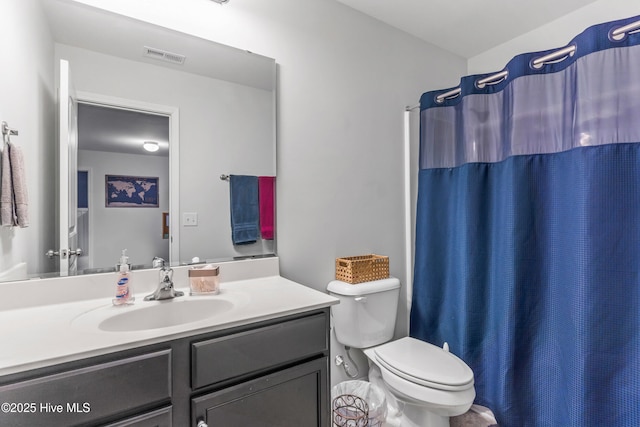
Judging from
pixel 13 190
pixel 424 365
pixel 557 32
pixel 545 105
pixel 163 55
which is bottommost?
pixel 424 365

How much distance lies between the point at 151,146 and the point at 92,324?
72 cm

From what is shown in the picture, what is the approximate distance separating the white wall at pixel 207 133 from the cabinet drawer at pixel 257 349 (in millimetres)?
568

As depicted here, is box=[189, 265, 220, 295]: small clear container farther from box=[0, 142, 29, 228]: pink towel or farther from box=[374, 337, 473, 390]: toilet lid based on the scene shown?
box=[374, 337, 473, 390]: toilet lid

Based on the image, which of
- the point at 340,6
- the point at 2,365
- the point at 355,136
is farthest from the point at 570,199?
the point at 2,365

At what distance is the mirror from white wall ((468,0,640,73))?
1719 mm

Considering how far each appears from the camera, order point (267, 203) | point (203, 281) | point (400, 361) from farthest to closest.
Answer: point (267, 203) < point (400, 361) < point (203, 281)

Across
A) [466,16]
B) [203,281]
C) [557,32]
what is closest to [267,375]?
[203,281]

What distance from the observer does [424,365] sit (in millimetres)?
1420

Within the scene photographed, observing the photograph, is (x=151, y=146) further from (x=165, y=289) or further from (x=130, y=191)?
(x=165, y=289)

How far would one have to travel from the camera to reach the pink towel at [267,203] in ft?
5.07

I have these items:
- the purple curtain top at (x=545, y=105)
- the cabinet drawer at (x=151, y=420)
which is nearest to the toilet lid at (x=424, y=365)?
the cabinet drawer at (x=151, y=420)

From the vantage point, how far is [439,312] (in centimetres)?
195

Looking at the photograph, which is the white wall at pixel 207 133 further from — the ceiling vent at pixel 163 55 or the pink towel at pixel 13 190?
the pink towel at pixel 13 190

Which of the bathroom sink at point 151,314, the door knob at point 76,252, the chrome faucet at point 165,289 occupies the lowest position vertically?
the bathroom sink at point 151,314
